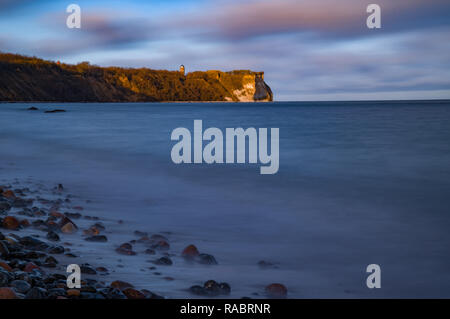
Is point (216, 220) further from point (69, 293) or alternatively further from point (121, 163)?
point (121, 163)

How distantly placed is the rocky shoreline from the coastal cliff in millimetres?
100035

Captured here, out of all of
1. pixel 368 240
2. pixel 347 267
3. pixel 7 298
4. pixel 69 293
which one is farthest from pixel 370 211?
pixel 7 298

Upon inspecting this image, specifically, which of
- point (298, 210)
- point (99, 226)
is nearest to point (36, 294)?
point (99, 226)

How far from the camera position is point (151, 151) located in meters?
14.2

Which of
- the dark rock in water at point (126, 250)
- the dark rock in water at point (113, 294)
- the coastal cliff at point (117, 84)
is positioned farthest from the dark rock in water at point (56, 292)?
the coastal cliff at point (117, 84)

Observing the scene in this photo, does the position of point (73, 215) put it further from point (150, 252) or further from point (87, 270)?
point (87, 270)

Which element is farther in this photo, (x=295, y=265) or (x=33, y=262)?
(x=295, y=265)

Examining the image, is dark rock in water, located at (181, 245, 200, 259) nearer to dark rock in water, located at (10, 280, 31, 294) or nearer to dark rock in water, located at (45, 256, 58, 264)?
dark rock in water, located at (45, 256, 58, 264)

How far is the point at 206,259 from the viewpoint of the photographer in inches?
155

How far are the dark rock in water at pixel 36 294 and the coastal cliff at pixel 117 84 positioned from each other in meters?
103

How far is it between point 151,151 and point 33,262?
11.0 m

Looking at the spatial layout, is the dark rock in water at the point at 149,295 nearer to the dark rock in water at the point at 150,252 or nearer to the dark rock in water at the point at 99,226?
the dark rock in water at the point at 150,252

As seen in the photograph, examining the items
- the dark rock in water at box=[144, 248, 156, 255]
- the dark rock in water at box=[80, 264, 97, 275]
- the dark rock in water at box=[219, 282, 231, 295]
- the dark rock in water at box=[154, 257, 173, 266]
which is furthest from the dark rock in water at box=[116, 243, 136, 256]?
the dark rock in water at box=[219, 282, 231, 295]

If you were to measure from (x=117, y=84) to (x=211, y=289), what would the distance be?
135 m
